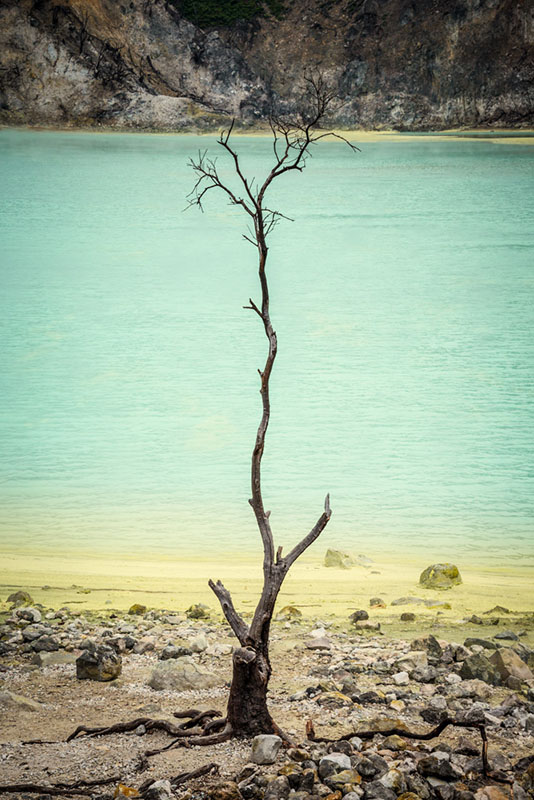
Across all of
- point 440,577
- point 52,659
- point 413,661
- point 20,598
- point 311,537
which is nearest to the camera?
point 311,537

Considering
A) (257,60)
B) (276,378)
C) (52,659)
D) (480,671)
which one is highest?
(257,60)

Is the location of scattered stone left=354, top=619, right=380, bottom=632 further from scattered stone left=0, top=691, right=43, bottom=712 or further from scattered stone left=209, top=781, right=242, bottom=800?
scattered stone left=209, top=781, right=242, bottom=800

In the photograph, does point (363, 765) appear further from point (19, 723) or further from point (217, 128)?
point (217, 128)

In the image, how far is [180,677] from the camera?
3805 millimetres

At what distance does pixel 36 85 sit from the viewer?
2467 inches

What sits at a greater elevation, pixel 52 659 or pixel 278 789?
pixel 278 789

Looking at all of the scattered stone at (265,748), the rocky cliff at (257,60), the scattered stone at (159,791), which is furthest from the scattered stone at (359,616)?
the rocky cliff at (257,60)

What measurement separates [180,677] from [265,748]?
2.84ft

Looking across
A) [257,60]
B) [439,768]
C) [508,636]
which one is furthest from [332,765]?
[257,60]

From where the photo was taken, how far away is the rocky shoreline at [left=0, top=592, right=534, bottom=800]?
2.90 m

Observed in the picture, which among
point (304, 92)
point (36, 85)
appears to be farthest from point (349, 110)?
point (36, 85)

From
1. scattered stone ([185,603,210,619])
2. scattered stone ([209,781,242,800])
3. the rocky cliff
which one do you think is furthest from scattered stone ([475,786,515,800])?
the rocky cliff

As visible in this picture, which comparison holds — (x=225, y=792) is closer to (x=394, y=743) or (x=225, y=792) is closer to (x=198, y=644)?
(x=394, y=743)

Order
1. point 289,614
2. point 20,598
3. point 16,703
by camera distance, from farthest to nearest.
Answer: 1. point 20,598
2. point 289,614
3. point 16,703
